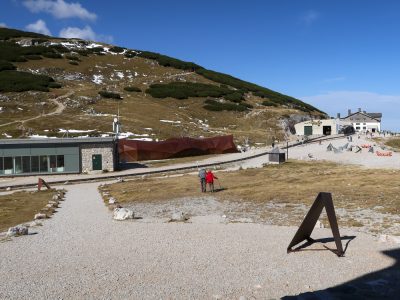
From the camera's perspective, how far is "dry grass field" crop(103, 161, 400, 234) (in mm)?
18625

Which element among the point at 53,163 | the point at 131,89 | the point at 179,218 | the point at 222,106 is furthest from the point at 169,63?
the point at 179,218

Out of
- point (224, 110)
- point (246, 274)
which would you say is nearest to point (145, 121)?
point (224, 110)

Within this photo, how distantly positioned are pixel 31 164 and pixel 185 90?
223ft

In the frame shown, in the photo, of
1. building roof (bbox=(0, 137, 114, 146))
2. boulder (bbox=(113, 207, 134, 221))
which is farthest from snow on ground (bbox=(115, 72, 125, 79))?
boulder (bbox=(113, 207, 134, 221))

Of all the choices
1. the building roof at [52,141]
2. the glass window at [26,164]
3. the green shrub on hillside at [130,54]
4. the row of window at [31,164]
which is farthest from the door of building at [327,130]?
the glass window at [26,164]

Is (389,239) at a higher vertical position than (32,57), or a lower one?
lower

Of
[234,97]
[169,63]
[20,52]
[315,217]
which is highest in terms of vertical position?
[20,52]

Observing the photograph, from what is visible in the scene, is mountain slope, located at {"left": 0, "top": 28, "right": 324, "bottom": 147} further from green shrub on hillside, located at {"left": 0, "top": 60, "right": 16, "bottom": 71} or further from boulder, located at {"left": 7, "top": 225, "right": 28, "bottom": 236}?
boulder, located at {"left": 7, "top": 225, "right": 28, "bottom": 236}

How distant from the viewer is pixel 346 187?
2658cm

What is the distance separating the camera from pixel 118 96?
9625cm

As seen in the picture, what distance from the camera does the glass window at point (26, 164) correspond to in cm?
4547

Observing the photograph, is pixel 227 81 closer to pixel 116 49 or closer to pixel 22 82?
pixel 116 49

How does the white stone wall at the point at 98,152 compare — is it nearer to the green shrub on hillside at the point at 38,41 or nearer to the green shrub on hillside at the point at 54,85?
the green shrub on hillside at the point at 54,85

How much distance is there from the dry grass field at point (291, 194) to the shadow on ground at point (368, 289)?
525 centimetres
